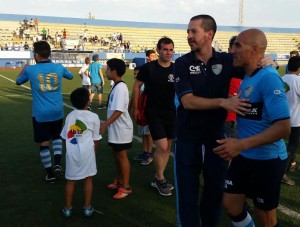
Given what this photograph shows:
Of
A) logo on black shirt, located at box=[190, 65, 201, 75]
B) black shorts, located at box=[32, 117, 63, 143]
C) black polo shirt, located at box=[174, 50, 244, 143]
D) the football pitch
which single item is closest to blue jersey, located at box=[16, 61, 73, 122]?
black shorts, located at box=[32, 117, 63, 143]

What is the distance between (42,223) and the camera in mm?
4383

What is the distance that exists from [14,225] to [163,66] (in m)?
2.82

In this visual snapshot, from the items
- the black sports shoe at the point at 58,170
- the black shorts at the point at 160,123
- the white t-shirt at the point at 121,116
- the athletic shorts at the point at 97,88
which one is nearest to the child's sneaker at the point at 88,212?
the white t-shirt at the point at 121,116

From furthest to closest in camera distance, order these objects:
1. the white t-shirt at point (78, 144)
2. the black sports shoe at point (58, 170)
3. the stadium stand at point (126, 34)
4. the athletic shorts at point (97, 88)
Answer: the stadium stand at point (126, 34) < the athletic shorts at point (97, 88) < the black sports shoe at point (58, 170) < the white t-shirt at point (78, 144)

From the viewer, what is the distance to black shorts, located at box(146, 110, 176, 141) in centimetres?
524

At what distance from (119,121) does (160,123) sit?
62cm

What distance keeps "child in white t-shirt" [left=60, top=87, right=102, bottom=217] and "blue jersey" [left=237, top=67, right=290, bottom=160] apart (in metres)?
→ 2.01

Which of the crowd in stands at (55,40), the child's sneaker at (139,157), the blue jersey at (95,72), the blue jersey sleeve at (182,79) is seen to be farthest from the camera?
the crowd in stands at (55,40)

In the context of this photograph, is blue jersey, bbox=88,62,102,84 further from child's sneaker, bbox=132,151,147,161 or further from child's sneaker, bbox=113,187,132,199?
child's sneaker, bbox=113,187,132,199

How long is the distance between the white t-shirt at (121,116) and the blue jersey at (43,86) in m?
1.24

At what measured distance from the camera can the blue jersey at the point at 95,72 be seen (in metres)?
13.5

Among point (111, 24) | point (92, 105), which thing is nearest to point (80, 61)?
point (111, 24)

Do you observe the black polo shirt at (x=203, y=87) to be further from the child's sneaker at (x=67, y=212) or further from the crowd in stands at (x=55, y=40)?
the crowd in stands at (x=55, y=40)

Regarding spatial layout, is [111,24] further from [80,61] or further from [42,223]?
[42,223]
